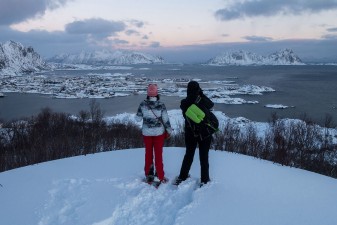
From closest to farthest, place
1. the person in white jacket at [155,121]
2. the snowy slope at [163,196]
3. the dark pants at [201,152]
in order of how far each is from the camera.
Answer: the snowy slope at [163,196], the dark pants at [201,152], the person in white jacket at [155,121]

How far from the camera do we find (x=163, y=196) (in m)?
4.50

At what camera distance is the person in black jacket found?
15.0 feet

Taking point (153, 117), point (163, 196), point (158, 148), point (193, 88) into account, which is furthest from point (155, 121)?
point (163, 196)

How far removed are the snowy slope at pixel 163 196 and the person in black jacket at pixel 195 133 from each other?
0.61 feet

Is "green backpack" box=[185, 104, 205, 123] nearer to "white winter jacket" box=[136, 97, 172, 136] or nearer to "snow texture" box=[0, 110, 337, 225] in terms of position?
"white winter jacket" box=[136, 97, 172, 136]

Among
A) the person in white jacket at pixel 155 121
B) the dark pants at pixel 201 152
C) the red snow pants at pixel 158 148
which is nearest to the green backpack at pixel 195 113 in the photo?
the dark pants at pixel 201 152

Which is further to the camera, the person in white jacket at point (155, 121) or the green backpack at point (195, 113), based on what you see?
the person in white jacket at point (155, 121)

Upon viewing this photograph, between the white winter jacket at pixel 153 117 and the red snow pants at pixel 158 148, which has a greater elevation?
the white winter jacket at pixel 153 117

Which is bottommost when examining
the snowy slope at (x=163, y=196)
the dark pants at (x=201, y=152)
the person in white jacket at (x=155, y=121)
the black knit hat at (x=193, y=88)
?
the snowy slope at (x=163, y=196)

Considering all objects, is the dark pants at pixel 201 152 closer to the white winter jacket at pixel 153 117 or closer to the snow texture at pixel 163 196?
the snow texture at pixel 163 196

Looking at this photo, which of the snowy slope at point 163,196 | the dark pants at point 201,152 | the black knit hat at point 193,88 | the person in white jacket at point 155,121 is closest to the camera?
the snowy slope at point 163,196

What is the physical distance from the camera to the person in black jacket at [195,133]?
4.56m

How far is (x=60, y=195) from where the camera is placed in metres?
4.48

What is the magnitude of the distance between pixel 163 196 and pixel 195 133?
3.19 ft
